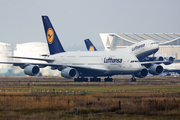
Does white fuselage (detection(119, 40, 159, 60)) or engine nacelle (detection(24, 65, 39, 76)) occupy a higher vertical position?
white fuselage (detection(119, 40, 159, 60))

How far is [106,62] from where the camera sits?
2426 inches

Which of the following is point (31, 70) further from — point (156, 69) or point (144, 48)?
point (144, 48)

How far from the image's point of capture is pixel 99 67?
62.4 metres

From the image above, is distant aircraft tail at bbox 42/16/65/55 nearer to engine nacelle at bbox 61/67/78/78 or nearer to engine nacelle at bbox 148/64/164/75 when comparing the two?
engine nacelle at bbox 61/67/78/78

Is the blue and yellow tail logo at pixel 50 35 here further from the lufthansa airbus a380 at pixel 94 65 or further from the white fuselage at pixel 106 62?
the white fuselage at pixel 106 62

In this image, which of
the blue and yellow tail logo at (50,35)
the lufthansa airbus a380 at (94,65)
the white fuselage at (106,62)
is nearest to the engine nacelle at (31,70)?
the lufthansa airbus a380 at (94,65)

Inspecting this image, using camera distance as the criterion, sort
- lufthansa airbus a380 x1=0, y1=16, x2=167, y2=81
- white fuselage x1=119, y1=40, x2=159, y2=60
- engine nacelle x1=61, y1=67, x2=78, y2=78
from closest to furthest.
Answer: engine nacelle x1=61, y1=67, x2=78, y2=78 < lufthansa airbus a380 x1=0, y1=16, x2=167, y2=81 < white fuselage x1=119, y1=40, x2=159, y2=60

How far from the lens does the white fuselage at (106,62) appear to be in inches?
2350

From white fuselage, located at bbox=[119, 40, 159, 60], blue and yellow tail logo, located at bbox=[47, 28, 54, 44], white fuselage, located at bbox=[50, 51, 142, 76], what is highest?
blue and yellow tail logo, located at bbox=[47, 28, 54, 44]

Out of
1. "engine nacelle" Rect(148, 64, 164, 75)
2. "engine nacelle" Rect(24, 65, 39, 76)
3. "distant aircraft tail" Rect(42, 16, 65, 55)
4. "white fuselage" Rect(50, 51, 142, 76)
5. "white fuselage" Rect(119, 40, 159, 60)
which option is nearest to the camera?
"engine nacelle" Rect(24, 65, 39, 76)

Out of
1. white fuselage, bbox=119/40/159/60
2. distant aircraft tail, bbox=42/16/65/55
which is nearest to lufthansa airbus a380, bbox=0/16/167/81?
distant aircraft tail, bbox=42/16/65/55

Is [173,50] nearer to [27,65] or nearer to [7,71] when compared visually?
[7,71]

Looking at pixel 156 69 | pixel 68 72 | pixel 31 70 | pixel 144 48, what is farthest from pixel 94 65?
pixel 144 48

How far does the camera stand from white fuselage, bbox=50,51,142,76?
196 ft
